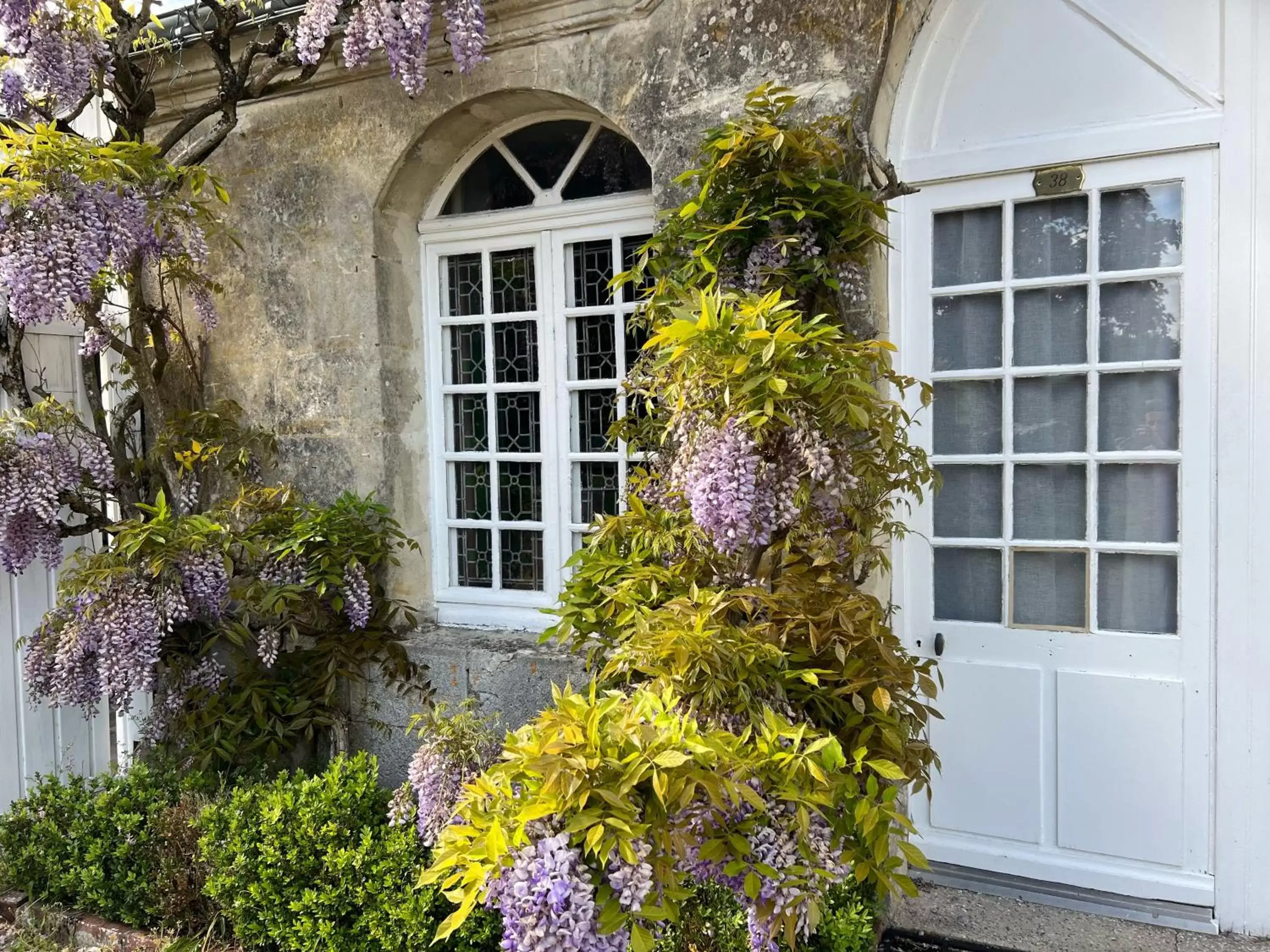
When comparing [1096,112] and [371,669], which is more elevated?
[1096,112]

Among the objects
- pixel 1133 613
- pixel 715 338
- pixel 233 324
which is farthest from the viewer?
pixel 233 324

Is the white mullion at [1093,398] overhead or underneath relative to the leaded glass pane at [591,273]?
underneath

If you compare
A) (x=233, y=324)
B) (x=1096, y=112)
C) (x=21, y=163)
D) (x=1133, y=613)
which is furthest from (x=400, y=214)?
(x=1133, y=613)

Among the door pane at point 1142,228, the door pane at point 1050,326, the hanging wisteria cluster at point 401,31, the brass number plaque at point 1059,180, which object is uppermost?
the hanging wisteria cluster at point 401,31

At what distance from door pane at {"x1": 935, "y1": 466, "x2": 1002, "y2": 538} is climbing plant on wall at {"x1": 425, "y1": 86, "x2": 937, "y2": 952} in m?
0.14

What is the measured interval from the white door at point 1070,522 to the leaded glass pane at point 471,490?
1.83m

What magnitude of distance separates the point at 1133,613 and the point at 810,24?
2.26 metres

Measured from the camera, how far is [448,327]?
4094 mm

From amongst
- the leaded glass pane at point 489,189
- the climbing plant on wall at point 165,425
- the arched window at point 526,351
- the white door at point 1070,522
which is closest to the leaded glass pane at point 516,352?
the arched window at point 526,351

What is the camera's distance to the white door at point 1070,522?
294cm

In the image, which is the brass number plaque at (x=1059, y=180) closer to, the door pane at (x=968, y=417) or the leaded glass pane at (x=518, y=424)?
the door pane at (x=968, y=417)

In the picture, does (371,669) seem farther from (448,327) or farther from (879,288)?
(879,288)

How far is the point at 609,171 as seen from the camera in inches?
146

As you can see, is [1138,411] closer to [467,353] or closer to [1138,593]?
[1138,593]
